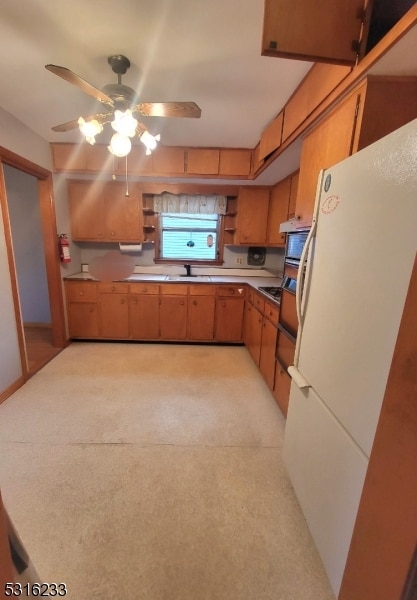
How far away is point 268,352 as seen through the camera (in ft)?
8.00

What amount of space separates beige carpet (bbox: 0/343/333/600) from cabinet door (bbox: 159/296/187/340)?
3.23 feet

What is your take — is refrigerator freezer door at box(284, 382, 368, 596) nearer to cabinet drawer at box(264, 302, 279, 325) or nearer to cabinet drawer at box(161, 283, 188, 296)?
cabinet drawer at box(264, 302, 279, 325)

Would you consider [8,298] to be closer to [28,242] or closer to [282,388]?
[28,242]

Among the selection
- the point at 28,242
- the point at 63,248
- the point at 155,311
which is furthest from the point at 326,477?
the point at 28,242

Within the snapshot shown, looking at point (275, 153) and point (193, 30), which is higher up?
point (193, 30)

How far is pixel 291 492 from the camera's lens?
1.49m

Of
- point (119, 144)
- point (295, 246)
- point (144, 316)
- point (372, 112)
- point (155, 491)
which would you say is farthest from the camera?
point (144, 316)

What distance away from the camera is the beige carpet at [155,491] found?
1.09 m

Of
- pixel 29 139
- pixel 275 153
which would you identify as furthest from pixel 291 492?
pixel 29 139

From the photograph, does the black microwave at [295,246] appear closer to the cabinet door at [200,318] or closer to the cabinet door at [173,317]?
the cabinet door at [200,318]

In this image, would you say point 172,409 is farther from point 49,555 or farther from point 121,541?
point 49,555

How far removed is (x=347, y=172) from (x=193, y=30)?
1120 mm

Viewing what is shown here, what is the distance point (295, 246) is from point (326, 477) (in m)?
1.39

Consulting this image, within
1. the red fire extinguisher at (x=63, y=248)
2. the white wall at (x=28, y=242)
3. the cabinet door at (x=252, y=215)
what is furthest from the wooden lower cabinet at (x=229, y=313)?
the white wall at (x=28, y=242)
